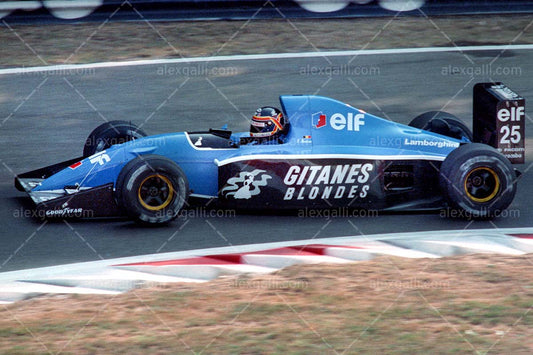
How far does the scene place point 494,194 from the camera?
25.4 feet

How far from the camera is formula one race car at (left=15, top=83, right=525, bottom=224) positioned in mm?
7621

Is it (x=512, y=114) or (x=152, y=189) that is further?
(x=512, y=114)

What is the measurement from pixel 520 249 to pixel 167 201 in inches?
113

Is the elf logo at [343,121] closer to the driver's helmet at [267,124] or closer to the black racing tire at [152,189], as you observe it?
the driver's helmet at [267,124]

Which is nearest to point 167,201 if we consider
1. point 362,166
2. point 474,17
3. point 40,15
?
point 362,166

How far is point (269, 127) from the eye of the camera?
26.2 feet

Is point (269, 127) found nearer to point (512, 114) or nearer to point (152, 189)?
point (152, 189)

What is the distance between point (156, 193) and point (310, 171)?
1326 mm

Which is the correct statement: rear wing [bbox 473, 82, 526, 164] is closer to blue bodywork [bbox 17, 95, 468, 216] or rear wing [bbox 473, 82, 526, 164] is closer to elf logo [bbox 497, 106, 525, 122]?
elf logo [bbox 497, 106, 525, 122]

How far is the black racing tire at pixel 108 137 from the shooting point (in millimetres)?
8906
